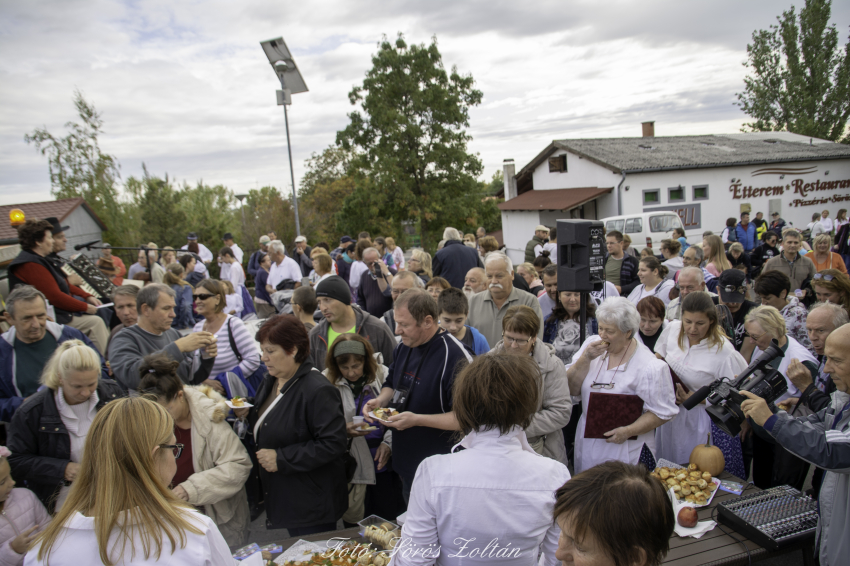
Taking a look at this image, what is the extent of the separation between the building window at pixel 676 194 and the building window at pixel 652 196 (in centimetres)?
58

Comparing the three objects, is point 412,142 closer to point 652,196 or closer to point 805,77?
point 652,196

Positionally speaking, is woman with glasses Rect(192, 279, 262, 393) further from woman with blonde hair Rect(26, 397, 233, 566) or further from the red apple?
the red apple

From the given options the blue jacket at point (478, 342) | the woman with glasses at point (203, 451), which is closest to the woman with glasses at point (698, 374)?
the blue jacket at point (478, 342)

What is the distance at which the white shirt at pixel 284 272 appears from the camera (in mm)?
7980

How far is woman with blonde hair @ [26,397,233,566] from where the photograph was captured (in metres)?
1.44

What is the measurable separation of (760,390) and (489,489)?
183cm

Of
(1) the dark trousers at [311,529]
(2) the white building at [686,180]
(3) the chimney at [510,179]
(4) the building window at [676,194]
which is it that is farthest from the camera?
(3) the chimney at [510,179]

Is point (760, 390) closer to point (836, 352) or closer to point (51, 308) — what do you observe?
point (836, 352)

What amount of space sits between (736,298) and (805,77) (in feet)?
132

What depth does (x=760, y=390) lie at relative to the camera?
2539mm

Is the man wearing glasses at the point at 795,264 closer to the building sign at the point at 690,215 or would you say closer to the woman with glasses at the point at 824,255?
the woman with glasses at the point at 824,255

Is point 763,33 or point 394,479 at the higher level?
point 763,33

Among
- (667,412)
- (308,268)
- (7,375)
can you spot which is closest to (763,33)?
(308,268)

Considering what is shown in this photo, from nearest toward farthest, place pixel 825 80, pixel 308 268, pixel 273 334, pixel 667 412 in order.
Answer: pixel 273 334 < pixel 667 412 < pixel 308 268 < pixel 825 80
